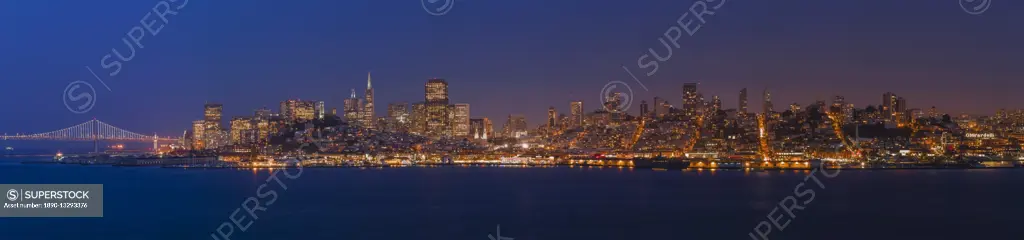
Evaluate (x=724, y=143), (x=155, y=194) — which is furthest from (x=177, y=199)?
(x=724, y=143)

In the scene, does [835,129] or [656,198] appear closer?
[656,198]

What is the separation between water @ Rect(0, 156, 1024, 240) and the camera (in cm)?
2564

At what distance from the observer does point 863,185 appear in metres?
40.3

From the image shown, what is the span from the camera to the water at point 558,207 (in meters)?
25.6

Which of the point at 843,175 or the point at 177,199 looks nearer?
the point at 177,199

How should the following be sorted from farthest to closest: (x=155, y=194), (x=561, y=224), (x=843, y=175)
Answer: (x=843, y=175) → (x=155, y=194) → (x=561, y=224)

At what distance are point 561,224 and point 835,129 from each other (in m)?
48.2

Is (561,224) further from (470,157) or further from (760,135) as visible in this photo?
(760,135)

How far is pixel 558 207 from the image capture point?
31.7m

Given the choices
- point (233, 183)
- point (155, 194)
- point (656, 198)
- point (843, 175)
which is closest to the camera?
point (656, 198)

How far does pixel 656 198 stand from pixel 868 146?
34.8 meters

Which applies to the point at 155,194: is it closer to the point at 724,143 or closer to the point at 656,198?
the point at 656,198

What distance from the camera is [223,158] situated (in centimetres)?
6644

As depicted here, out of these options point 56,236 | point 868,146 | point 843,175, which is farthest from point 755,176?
point 56,236
